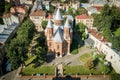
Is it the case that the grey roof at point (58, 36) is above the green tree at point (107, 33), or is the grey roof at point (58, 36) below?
above

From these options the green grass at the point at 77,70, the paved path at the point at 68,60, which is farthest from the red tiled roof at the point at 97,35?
the green grass at the point at 77,70

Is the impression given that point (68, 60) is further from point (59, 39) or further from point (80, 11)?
point (80, 11)

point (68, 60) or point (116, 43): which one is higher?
point (116, 43)

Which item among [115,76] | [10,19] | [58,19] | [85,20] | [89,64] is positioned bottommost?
[115,76]

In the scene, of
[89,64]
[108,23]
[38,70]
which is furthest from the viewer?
[108,23]

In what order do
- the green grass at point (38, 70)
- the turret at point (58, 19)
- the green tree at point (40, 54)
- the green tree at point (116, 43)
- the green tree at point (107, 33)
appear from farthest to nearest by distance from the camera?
1. the green tree at point (107, 33)
2. the turret at point (58, 19)
3. the green tree at point (116, 43)
4. the green tree at point (40, 54)
5. the green grass at point (38, 70)

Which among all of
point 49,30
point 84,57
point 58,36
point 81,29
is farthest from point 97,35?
point 49,30

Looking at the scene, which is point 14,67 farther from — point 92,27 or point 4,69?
point 92,27

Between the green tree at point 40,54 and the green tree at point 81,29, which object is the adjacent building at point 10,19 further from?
the green tree at point 40,54
